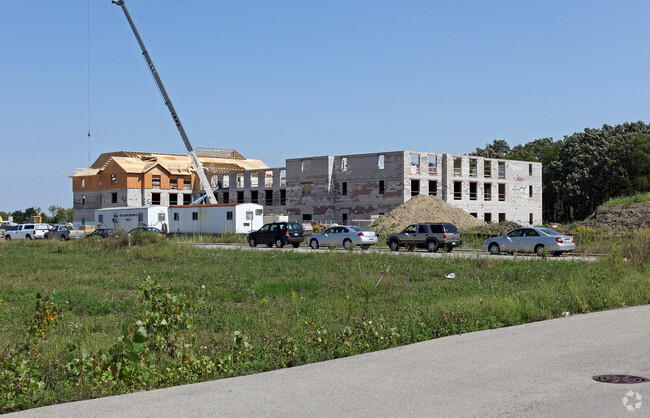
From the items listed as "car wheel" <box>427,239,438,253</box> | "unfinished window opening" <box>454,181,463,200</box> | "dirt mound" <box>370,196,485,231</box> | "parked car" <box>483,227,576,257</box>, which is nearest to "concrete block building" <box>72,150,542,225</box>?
"unfinished window opening" <box>454,181,463,200</box>

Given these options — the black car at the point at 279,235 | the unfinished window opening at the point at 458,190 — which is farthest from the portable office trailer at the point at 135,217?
the unfinished window opening at the point at 458,190

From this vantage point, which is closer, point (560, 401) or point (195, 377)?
point (560, 401)

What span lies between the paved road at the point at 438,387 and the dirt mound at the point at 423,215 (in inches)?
1724

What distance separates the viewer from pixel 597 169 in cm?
7900

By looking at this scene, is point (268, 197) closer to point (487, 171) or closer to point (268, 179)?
point (268, 179)

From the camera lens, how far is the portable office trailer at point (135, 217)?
59.6 meters

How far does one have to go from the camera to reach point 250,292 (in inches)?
666

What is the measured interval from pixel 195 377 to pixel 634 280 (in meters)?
11.8

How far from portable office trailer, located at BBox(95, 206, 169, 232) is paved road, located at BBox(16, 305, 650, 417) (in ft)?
172

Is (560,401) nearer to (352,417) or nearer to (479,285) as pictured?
Answer: (352,417)

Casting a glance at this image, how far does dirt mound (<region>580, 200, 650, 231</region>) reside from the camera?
42156 millimetres

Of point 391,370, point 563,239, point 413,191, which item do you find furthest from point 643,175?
point 391,370

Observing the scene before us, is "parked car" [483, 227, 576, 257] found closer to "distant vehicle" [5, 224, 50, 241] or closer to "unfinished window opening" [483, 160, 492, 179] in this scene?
"unfinished window opening" [483, 160, 492, 179]

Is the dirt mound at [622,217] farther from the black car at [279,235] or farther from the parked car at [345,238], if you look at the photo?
the black car at [279,235]
